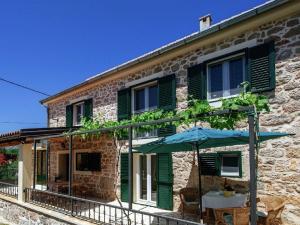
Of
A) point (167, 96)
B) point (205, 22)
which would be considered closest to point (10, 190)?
point (167, 96)

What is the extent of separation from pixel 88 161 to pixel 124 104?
3283 millimetres

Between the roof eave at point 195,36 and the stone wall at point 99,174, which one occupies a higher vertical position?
the roof eave at point 195,36

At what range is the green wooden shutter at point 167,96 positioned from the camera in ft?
34.8

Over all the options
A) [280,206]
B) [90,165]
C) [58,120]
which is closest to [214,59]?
[280,206]

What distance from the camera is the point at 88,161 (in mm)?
14273

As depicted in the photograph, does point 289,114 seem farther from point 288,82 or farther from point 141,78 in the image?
point 141,78

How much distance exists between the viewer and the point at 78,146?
1489 cm

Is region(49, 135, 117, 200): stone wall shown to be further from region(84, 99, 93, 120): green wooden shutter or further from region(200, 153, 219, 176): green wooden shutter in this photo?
region(200, 153, 219, 176): green wooden shutter

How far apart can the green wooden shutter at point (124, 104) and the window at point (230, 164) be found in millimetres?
4280

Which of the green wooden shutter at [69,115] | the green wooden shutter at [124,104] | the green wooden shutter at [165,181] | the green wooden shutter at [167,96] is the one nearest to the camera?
the green wooden shutter at [165,181]

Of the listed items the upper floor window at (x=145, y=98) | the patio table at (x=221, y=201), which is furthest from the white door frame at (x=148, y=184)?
the patio table at (x=221, y=201)

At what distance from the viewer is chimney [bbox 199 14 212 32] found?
38.4 ft

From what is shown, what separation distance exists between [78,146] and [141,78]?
15.9 feet

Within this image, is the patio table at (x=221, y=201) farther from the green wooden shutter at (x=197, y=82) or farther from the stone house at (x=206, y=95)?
the green wooden shutter at (x=197, y=82)
